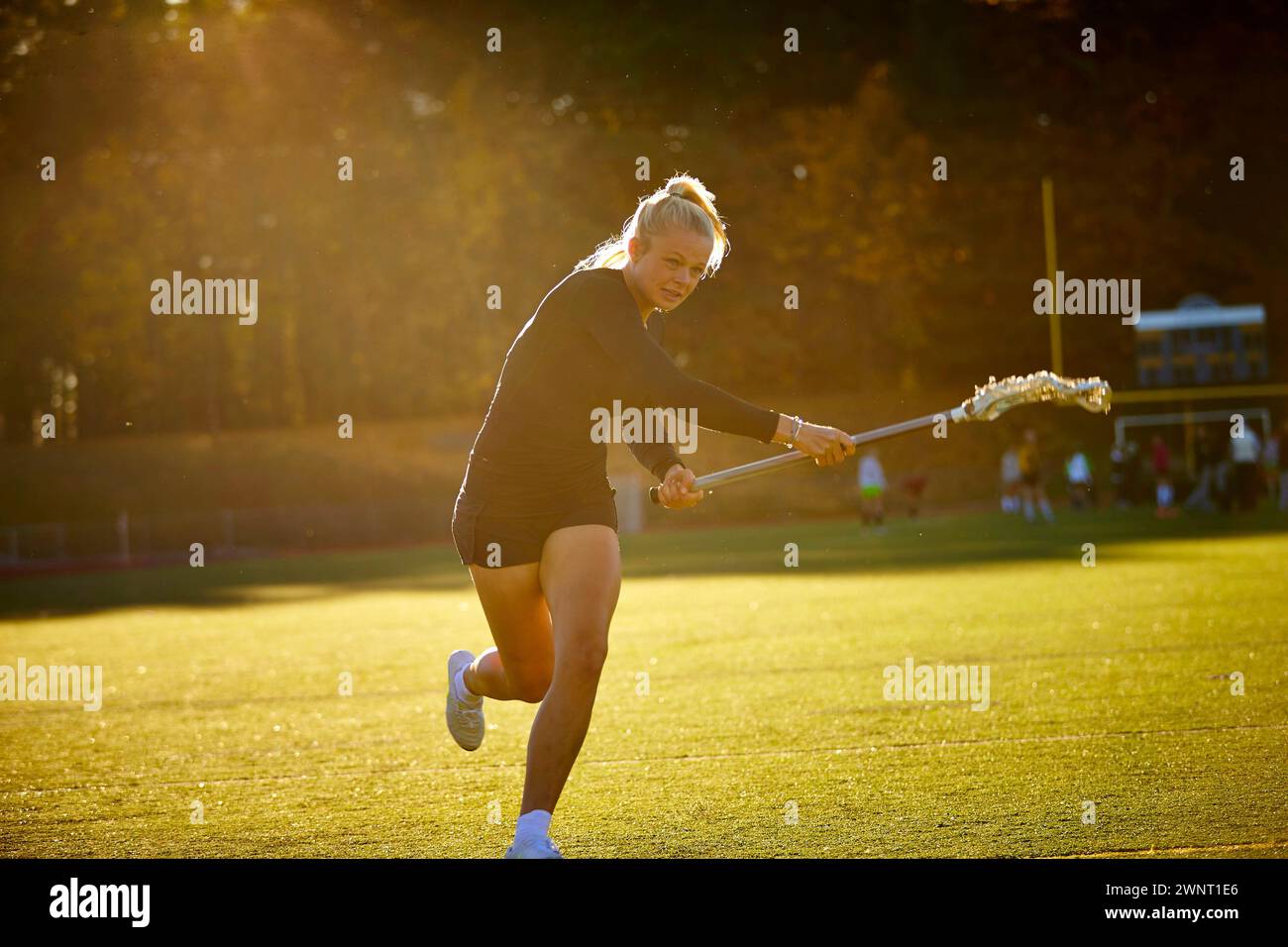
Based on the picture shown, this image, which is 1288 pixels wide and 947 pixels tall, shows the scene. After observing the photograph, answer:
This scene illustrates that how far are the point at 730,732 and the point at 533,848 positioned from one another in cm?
365

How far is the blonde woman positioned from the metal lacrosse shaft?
0.41 feet

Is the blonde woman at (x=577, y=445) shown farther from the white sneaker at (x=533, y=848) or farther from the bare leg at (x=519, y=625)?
the white sneaker at (x=533, y=848)

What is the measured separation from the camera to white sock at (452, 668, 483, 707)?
634 centimetres

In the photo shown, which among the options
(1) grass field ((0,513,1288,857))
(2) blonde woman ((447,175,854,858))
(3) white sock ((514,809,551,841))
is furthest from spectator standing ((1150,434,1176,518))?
(3) white sock ((514,809,551,841))

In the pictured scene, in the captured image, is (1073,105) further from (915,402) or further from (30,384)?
(30,384)

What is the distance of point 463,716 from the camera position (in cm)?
639

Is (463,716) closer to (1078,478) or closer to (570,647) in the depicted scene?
(570,647)

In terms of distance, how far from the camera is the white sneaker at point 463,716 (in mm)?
6379

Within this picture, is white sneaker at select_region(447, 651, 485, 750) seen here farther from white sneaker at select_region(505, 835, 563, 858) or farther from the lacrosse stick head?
the lacrosse stick head
